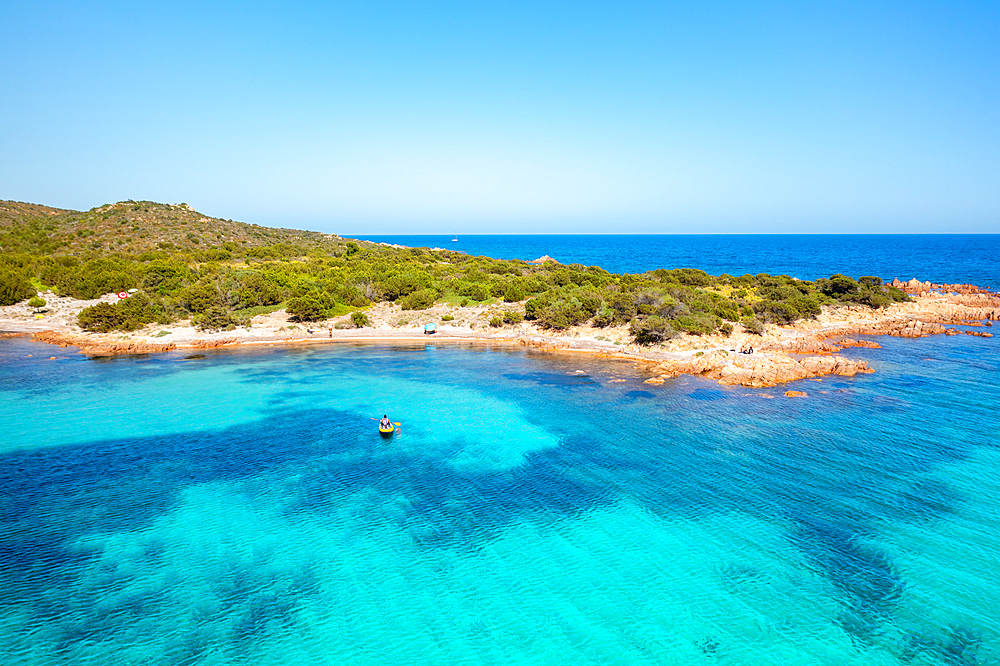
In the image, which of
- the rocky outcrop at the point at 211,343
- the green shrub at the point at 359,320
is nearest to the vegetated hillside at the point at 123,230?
the rocky outcrop at the point at 211,343

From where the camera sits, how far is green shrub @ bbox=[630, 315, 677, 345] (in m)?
43.2

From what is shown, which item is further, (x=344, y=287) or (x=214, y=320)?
A: (x=344, y=287)

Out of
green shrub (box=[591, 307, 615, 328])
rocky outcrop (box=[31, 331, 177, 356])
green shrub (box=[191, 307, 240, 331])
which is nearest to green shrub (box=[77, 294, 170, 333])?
rocky outcrop (box=[31, 331, 177, 356])

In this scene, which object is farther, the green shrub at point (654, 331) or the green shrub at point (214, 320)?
the green shrub at point (214, 320)

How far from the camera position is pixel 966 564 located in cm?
1620

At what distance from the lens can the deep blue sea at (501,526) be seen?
13.4 m

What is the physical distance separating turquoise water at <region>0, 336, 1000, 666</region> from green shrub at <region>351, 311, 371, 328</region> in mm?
20129

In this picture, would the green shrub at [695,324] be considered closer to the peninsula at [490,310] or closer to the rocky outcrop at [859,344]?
the peninsula at [490,310]

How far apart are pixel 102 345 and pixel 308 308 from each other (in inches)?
698

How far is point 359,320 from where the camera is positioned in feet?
172

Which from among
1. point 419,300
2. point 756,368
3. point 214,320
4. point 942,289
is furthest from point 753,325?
point 214,320

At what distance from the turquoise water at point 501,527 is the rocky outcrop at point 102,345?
9.52 meters

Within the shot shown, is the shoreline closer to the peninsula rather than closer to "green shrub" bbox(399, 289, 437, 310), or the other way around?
the peninsula

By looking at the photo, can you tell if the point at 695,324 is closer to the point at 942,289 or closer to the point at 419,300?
the point at 419,300
